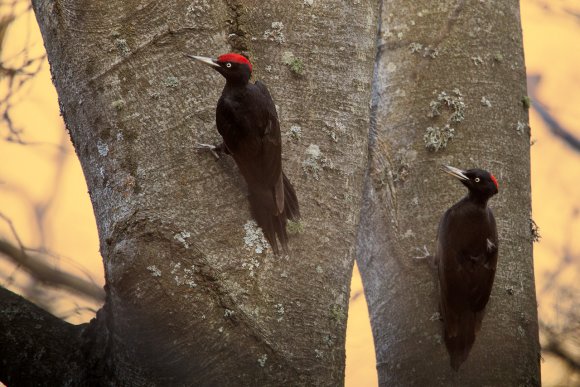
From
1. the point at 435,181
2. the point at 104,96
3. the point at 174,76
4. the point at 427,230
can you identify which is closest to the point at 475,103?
the point at 435,181

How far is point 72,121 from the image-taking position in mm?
2238

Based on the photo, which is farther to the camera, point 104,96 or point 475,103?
point 475,103

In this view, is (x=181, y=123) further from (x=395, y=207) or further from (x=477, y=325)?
(x=477, y=325)

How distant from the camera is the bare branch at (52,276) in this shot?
2229 mm

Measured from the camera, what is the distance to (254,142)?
2057 millimetres

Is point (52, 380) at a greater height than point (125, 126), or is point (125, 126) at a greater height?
point (125, 126)

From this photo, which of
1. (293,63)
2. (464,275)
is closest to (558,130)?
(464,275)

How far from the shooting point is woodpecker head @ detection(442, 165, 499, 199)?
2.40 m

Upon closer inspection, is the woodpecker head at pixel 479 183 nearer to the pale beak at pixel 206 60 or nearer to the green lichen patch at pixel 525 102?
the green lichen patch at pixel 525 102

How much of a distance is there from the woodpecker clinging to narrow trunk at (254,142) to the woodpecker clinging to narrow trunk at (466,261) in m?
0.59

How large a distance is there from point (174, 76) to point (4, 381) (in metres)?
0.92

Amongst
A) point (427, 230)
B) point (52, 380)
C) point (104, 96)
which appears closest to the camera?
point (52, 380)

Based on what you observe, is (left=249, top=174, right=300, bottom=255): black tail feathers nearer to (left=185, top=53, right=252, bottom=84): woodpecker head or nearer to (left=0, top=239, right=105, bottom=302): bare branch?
(left=185, top=53, right=252, bottom=84): woodpecker head

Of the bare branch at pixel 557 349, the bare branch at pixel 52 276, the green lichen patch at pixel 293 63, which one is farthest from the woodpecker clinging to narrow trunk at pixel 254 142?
the bare branch at pixel 557 349
